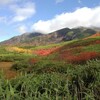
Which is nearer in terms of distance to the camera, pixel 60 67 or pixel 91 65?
pixel 91 65

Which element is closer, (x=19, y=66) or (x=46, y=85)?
(x=46, y=85)

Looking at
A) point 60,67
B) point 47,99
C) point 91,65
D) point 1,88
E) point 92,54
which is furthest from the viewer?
point 92,54

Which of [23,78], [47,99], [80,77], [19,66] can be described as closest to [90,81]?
[80,77]

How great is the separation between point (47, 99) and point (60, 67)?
801 inches

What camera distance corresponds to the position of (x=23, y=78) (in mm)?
12852

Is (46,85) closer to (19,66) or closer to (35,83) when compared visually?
(35,83)

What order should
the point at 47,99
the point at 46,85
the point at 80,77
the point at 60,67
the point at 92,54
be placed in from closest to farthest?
the point at 47,99, the point at 46,85, the point at 80,77, the point at 60,67, the point at 92,54

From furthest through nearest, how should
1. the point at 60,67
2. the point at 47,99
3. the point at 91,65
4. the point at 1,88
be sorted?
the point at 60,67 → the point at 91,65 → the point at 1,88 → the point at 47,99

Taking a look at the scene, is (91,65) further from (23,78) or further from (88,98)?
(88,98)

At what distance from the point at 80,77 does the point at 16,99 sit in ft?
12.9


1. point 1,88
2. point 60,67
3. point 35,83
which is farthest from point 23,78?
point 60,67

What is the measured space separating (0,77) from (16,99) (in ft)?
9.90

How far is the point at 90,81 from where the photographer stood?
1259 cm

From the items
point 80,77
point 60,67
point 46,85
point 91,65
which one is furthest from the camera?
point 60,67
